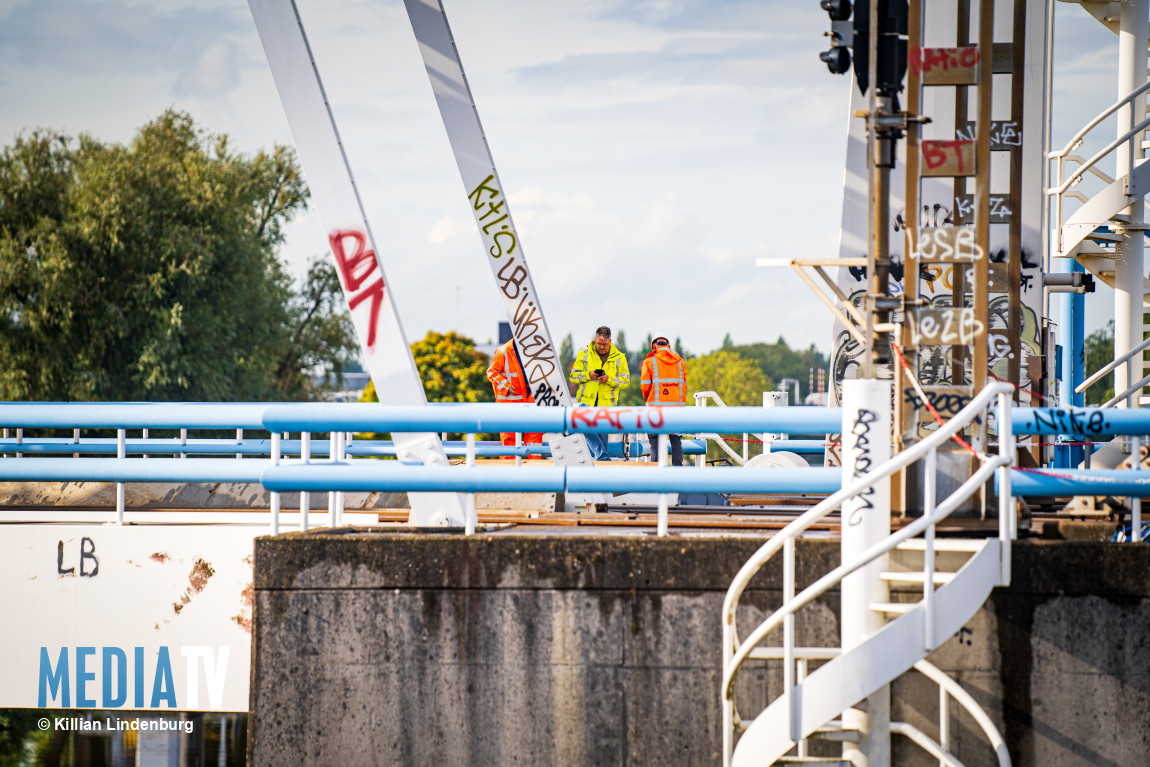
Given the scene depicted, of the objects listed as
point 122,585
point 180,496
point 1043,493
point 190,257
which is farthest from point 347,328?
point 1043,493

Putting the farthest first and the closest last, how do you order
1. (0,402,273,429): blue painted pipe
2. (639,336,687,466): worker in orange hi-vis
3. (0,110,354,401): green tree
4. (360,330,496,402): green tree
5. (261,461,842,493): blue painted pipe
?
1. (360,330,496,402): green tree
2. (0,110,354,401): green tree
3. (639,336,687,466): worker in orange hi-vis
4. (0,402,273,429): blue painted pipe
5. (261,461,842,493): blue painted pipe

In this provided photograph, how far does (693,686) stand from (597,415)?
1646 millimetres

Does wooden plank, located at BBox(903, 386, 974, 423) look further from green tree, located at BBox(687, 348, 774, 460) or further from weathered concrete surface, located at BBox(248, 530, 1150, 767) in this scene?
green tree, located at BBox(687, 348, 774, 460)

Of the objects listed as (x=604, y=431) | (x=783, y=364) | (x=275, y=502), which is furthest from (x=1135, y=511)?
(x=783, y=364)

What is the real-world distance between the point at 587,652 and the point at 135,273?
3419 cm

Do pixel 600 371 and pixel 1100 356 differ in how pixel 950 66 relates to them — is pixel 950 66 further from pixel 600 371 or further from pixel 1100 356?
pixel 1100 356

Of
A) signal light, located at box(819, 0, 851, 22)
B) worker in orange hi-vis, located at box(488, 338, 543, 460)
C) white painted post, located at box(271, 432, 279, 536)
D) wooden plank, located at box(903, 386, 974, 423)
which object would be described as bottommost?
white painted post, located at box(271, 432, 279, 536)

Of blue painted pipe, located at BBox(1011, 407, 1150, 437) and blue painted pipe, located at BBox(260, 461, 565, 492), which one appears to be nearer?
blue painted pipe, located at BBox(1011, 407, 1150, 437)

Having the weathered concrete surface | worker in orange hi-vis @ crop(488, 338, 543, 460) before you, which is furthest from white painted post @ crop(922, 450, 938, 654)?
worker in orange hi-vis @ crop(488, 338, 543, 460)

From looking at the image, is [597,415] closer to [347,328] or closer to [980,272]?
[980,272]

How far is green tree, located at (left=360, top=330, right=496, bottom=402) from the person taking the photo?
6706 cm

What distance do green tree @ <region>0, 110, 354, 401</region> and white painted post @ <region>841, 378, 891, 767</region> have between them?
3293cm

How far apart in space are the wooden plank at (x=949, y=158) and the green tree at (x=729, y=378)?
117 meters

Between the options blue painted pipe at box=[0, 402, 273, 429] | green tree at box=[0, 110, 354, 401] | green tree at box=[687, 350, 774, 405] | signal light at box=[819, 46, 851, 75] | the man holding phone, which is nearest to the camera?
signal light at box=[819, 46, 851, 75]
